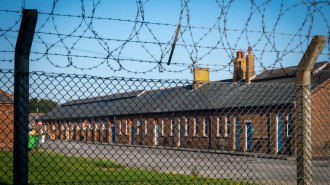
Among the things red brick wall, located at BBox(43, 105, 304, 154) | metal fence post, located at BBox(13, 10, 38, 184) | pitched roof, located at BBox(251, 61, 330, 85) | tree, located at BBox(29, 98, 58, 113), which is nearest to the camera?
metal fence post, located at BBox(13, 10, 38, 184)

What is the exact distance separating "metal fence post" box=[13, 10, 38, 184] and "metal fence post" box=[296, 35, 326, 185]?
3510 mm

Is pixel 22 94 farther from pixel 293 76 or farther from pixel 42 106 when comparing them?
pixel 293 76

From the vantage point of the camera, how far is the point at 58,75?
4.05 metres

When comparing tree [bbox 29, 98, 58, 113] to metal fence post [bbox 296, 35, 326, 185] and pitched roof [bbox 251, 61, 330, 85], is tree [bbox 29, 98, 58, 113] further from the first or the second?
pitched roof [bbox 251, 61, 330, 85]

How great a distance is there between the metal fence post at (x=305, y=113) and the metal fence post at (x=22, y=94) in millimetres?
3510

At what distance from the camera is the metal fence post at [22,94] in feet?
11.9

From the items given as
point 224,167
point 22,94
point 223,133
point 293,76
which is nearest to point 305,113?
point 22,94

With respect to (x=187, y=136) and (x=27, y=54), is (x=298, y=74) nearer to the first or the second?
(x=27, y=54)

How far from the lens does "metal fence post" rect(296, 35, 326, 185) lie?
5102 mm

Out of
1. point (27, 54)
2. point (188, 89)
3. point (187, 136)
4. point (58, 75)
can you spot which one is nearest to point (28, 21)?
point (27, 54)

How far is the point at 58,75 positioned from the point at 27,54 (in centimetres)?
43

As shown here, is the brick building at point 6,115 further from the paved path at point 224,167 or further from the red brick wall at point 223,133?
the red brick wall at point 223,133

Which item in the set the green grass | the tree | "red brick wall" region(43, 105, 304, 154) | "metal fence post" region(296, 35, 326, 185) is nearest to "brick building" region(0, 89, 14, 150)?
the tree

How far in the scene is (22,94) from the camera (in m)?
3.64
